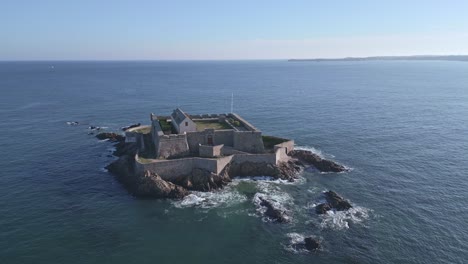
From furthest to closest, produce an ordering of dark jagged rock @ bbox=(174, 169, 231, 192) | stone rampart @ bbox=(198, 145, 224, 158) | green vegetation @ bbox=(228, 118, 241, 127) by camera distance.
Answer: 1. green vegetation @ bbox=(228, 118, 241, 127)
2. stone rampart @ bbox=(198, 145, 224, 158)
3. dark jagged rock @ bbox=(174, 169, 231, 192)

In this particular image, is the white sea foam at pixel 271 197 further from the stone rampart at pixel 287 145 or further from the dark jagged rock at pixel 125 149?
the dark jagged rock at pixel 125 149

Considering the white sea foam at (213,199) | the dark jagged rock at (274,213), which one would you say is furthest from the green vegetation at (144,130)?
the dark jagged rock at (274,213)

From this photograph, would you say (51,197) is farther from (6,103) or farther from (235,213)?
(6,103)

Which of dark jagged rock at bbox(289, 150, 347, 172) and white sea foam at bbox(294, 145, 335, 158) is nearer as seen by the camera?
dark jagged rock at bbox(289, 150, 347, 172)

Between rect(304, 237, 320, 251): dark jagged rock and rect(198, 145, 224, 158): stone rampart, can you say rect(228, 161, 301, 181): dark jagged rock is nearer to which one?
rect(198, 145, 224, 158): stone rampart

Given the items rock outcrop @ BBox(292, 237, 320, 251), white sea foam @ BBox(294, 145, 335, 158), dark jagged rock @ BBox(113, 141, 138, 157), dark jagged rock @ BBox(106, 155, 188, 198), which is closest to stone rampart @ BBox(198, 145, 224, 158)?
dark jagged rock @ BBox(106, 155, 188, 198)

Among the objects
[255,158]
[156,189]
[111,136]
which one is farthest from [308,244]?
[111,136]
